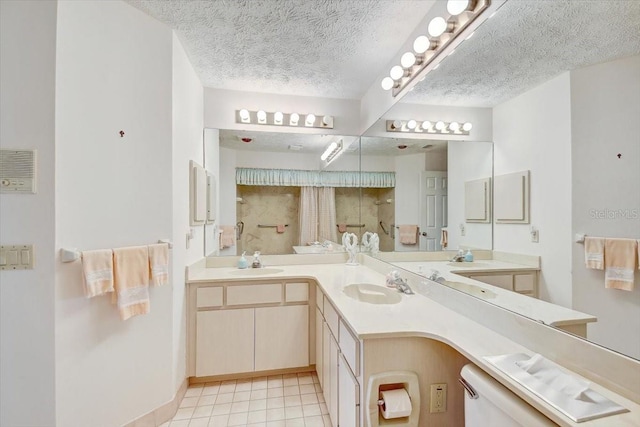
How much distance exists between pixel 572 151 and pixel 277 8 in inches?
62.8

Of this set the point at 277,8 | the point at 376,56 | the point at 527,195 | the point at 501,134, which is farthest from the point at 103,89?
the point at 527,195

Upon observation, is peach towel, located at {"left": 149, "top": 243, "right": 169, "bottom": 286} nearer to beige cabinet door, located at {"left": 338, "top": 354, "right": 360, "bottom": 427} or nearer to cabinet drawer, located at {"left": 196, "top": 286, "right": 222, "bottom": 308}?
cabinet drawer, located at {"left": 196, "top": 286, "right": 222, "bottom": 308}

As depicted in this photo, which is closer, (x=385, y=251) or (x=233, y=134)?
(x=385, y=251)

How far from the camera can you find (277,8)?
1.60 meters

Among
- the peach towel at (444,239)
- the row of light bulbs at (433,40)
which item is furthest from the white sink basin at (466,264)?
the row of light bulbs at (433,40)

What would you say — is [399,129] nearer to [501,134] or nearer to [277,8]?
[501,134]

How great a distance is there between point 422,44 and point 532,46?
75cm

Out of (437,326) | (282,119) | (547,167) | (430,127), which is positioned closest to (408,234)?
(430,127)

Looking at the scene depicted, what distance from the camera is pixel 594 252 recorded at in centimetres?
83

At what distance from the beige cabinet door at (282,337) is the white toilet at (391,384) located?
1163 mm

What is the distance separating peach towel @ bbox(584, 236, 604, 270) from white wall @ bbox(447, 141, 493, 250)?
462 mm

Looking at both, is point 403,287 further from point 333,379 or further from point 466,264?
point 333,379

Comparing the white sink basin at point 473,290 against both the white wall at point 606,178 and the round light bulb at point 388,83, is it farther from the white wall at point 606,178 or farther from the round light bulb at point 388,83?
the round light bulb at point 388,83

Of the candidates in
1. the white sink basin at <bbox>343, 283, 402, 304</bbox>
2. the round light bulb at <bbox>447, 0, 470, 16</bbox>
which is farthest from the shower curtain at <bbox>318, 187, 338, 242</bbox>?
the round light bulb at <bbox>447, 0, 470, 16</bbox>
